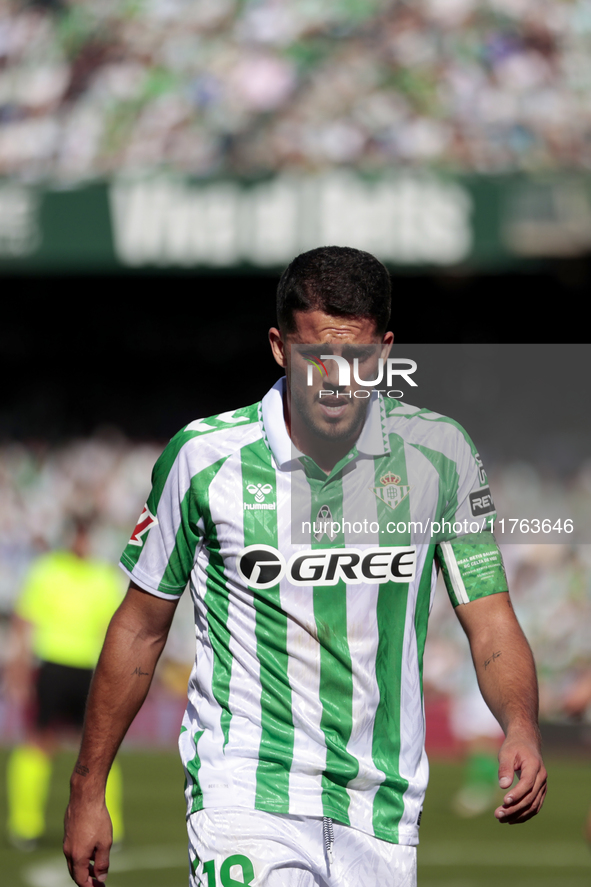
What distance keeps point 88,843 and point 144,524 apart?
731mm

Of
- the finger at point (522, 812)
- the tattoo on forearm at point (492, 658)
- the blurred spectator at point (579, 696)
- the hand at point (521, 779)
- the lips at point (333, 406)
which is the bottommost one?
the blurred spectator at point (579, 696)

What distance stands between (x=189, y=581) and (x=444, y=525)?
632mm

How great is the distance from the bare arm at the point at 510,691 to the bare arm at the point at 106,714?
723 millimetres

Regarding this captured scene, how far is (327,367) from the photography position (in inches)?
109

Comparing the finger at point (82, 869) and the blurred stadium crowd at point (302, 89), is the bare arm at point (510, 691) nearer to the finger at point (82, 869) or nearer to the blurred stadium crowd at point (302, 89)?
the finger at point (82, 869)

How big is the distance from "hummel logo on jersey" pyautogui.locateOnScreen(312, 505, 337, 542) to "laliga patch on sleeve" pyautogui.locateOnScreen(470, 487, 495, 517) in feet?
1.09

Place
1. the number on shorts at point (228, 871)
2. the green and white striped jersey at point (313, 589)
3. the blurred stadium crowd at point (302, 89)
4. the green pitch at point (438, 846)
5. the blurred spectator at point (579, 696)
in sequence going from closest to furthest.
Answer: the number on shorts at point (228, 871), the green and white striped jersey at point (313, 589), the green pitch at point (438, 846), the blurred spectator at point (579, 696), the blurred stadium crowd at point (302, 89)

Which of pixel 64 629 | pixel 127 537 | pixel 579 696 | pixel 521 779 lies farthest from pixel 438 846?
pixel 127 537

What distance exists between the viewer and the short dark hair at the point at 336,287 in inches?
109

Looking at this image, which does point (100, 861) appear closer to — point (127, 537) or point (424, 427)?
point (424, 427)

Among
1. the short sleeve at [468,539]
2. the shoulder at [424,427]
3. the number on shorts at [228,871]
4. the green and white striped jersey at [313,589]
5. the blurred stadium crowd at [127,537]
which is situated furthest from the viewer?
the blurred stadium crowd at [127,537]

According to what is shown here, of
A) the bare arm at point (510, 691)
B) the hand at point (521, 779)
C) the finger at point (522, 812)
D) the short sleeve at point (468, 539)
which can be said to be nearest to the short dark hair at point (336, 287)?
the short sleeve at point (468, 539)

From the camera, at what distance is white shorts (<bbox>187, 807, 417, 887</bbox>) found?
2.62 m

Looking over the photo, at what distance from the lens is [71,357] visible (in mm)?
14266
